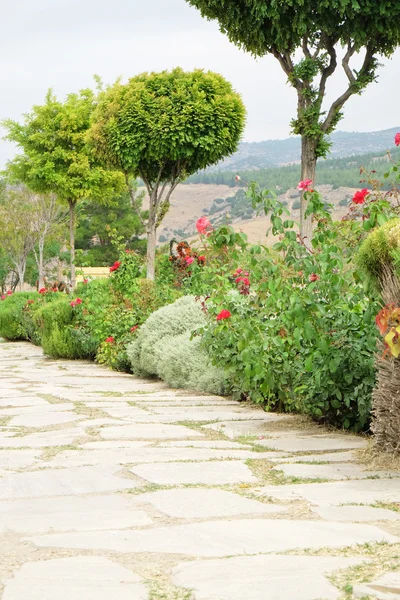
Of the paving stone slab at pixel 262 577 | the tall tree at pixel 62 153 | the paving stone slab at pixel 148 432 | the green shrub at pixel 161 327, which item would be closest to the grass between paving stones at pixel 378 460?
the paving stone slab at pixel 148 432

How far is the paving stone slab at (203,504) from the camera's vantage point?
10.1ft

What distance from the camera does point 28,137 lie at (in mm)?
26625

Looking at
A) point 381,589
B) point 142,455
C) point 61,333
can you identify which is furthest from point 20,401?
point 61,333

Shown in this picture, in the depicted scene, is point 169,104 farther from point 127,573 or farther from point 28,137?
point 127,573

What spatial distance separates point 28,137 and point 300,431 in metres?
23.2

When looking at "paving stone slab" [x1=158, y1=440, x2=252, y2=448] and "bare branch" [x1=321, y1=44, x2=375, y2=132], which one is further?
"bare branch" [x1=321, y1=44, x2=375, y2=132]

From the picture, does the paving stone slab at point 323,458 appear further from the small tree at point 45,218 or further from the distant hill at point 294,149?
the distant hill at point 294,149

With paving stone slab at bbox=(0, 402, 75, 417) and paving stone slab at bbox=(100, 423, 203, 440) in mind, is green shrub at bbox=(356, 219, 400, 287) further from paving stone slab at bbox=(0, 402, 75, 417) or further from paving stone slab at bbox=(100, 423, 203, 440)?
paving stone slab at bbox=(0, 402, 75, 417)

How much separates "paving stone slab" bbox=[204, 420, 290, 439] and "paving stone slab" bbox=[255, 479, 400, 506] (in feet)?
4.45

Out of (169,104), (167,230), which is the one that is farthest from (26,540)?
(167,230)

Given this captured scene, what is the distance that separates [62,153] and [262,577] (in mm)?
24502

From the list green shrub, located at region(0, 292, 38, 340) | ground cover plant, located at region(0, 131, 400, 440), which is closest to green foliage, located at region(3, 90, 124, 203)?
green shrub, located at region(0, 292, 38, 340)

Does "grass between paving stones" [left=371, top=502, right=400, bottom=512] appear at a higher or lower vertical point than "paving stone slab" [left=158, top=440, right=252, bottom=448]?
higher

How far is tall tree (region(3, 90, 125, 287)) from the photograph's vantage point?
84.5 feet
